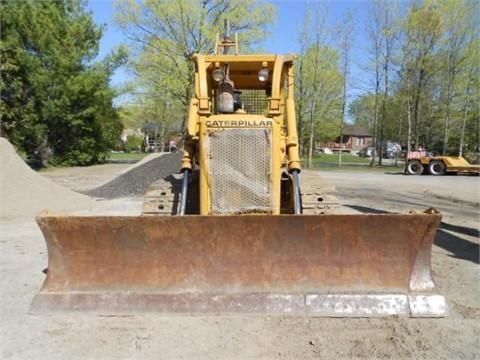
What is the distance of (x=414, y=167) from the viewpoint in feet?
87.6

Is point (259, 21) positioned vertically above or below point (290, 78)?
above

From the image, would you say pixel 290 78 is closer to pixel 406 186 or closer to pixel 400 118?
pixel 406 186

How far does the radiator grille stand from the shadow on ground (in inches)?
131

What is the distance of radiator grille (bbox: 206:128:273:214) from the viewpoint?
5.28 meters

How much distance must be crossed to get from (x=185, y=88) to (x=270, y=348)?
81.7 ft

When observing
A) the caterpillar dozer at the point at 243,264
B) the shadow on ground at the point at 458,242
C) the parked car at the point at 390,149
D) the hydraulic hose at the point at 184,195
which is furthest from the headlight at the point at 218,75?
the parked car at the point at 390,149

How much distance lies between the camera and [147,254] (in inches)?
183

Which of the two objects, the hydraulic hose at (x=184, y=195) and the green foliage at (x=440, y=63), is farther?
the green foliage at (x=440, y=63)

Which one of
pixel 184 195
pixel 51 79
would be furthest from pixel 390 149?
pixel 184 195

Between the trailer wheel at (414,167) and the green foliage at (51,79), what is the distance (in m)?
17.1

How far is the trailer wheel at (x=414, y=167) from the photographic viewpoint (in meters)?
26.4

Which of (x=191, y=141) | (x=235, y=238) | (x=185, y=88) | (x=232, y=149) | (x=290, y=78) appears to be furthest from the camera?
(x=185, y=88)

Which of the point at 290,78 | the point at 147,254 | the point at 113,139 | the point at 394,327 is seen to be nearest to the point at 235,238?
the point at 147,254

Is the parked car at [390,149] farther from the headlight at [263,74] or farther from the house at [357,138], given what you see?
the headlight at [263,74]
